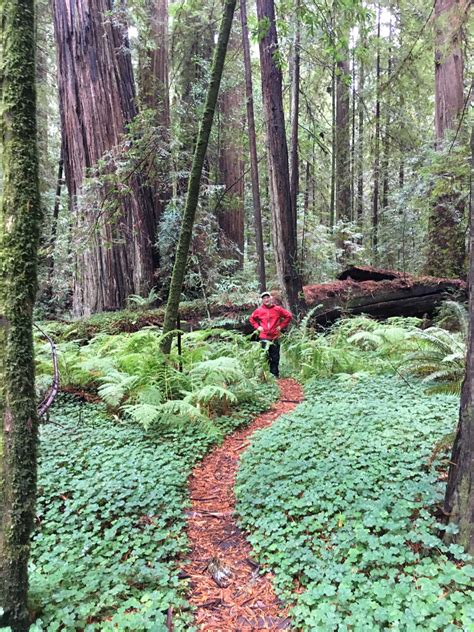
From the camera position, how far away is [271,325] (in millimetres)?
8086

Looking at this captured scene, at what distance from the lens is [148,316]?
30.2ft

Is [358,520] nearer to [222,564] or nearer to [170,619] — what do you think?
[222,564]

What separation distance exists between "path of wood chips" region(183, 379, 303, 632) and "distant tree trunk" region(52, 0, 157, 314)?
263 inches

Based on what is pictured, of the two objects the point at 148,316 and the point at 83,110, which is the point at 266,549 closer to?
the point at 148,316

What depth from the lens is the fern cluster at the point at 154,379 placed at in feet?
16.8

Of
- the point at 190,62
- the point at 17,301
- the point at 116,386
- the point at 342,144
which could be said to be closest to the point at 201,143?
the point at 116,386

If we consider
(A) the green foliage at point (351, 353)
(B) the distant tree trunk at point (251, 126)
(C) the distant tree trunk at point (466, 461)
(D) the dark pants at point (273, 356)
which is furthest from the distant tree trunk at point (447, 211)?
(C) the distant tree trunk at point (466, 461)

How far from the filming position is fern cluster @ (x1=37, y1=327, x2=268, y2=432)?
201 inches

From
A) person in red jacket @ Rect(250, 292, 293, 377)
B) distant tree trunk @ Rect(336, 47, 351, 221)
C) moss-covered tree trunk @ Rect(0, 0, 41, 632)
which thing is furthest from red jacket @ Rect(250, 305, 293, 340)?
distant tree trunk @ Rect(336, 47, 351, 221)

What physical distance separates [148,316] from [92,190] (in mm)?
2754

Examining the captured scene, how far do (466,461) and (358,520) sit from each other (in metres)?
0.85

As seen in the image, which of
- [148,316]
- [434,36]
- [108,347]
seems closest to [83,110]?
[148,316]

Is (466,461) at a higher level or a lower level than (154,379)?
higher

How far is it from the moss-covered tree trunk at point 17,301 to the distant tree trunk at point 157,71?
8.12 meters
